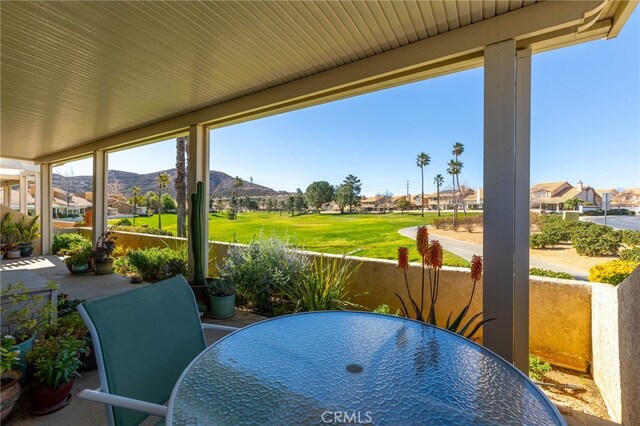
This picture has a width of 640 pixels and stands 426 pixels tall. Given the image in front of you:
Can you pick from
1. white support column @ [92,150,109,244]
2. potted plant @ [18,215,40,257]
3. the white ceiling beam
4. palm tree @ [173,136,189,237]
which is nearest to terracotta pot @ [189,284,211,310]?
the white ceiling beam

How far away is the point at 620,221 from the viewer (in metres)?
2.31

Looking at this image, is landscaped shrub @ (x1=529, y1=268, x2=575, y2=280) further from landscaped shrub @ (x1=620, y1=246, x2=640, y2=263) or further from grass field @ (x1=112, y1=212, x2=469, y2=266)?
grass field @ (x1=112, y1=212, x2=469, y2=266)

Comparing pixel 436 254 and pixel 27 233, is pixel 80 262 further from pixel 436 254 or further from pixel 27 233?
pixel 436 254

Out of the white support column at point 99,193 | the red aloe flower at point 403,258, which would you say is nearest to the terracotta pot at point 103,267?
the white support column at point 99,193

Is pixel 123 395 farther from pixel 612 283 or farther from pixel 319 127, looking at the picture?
pixel 319 127

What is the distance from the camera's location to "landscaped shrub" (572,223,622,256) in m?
2.43

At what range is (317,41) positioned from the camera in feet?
8.04

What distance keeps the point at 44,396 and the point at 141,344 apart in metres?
Answer: 1.30

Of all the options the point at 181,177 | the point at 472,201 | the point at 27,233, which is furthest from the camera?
the point at 181,177

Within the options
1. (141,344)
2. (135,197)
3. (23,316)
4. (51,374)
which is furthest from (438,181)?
(135,197)

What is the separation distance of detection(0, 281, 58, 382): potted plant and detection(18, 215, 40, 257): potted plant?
756 centimetres

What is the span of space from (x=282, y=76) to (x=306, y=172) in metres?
4.70

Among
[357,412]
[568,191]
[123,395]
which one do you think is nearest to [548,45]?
[568,191]

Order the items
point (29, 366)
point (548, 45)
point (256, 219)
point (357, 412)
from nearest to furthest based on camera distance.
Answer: point (357, 412), point (29, 366), point (548, 45), point (256, 219)
